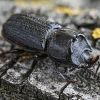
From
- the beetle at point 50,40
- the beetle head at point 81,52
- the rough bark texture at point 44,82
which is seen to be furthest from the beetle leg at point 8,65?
the beetle head at point 81,52

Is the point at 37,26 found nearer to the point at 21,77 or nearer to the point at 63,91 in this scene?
the point at 21,77

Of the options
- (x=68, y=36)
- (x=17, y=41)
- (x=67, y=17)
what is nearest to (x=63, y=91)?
(x=68, y=36)

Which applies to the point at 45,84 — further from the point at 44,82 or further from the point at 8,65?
the point at 8,65

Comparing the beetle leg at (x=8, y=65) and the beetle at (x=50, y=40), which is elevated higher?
the beetle at (x=50, y=40)

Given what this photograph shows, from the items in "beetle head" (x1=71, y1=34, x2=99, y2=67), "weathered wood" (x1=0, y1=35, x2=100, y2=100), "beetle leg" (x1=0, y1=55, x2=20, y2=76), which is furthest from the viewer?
"beetle leg" (x1=0, y1=55, x2=20, y2=76)

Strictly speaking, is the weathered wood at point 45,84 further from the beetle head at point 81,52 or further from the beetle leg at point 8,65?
the beetle head at point 81,52

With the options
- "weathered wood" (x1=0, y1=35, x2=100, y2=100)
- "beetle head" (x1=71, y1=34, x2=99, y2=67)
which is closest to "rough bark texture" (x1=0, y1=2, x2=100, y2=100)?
"weathered wood" (x1=0, y1=35, x2=100, y2=100)

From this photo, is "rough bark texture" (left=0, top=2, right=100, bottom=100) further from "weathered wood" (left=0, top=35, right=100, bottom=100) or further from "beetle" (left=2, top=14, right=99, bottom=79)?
"beetle" (left=2, top=14, right=99, bottom=79)

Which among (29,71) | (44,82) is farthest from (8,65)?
(44,82)
